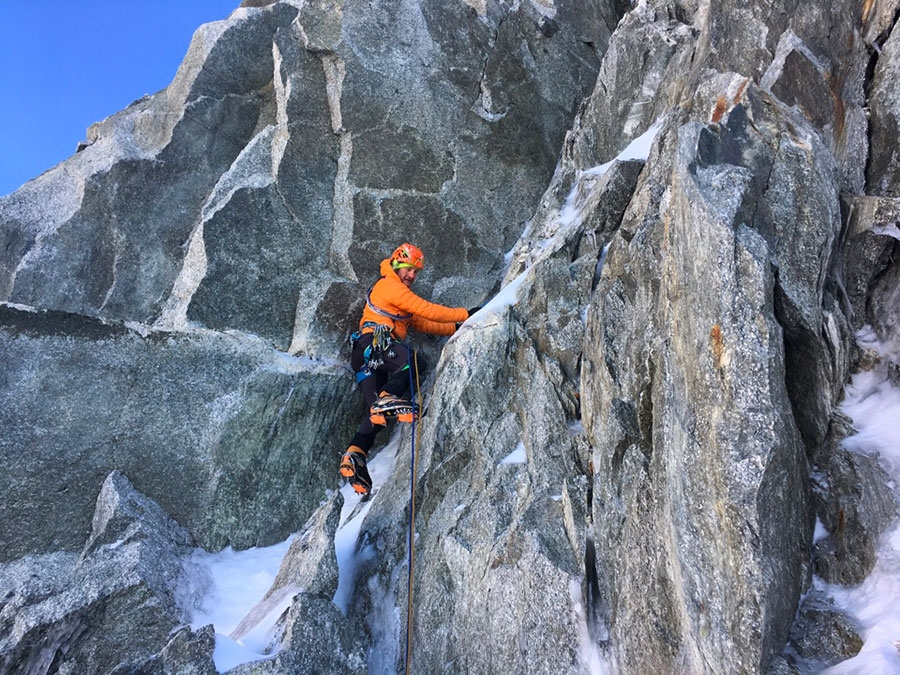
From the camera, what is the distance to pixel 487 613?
19.7ft

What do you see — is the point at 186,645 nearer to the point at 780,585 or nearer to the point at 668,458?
the point at 668,458

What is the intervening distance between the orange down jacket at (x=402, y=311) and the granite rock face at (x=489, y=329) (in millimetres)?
657

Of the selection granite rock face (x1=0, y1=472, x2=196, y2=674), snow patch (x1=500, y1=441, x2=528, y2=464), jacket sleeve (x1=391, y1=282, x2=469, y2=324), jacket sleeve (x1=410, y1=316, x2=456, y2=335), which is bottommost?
snow patch (x1=500, y1=441, x2=528, y2=464)

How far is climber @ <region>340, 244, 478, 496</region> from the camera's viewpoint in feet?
27.3

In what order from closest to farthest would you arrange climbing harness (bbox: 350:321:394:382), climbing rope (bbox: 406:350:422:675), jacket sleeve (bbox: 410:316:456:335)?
climbing rope (bbox: 406:350:422:675), climbing harness (bbox: 350:321:394:382), jacket sleeve (bbox: 410:316:456:335)

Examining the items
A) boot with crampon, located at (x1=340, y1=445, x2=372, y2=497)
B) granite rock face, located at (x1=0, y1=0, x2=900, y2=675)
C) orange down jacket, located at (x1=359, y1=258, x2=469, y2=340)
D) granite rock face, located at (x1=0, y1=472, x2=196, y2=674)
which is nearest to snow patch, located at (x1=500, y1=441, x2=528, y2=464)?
granite rock face, located at (x1=0, y1=0, x2=900, y2=675)

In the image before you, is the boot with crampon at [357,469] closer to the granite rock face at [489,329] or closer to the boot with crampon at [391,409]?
the granite rock face at [489,329]

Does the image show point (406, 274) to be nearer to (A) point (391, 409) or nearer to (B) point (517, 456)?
(A) point (391, 409)

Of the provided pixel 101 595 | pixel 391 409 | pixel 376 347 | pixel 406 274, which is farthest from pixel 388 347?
pixel 101 595

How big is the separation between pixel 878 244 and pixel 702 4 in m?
5.49

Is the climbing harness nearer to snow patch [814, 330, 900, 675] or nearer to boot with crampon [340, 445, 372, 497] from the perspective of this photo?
boot with crampon [340, 445, 372, 497]

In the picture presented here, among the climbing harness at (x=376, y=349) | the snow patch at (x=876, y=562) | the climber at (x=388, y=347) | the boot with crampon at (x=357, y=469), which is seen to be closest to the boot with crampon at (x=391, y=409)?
the climber at (x=388, y=347)

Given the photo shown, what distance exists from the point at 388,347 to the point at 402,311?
1.91 feet

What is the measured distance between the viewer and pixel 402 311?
917 cm
